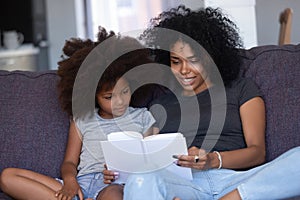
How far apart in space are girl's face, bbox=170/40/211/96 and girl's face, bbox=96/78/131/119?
7.0 inches

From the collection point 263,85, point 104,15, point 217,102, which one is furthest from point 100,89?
point 104,15

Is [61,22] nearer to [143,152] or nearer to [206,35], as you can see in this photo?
[206,35]

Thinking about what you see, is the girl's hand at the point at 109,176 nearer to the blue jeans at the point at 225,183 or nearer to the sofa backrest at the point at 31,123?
the blue jeans at the point at 225,183

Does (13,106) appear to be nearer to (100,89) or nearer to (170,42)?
(100,89)

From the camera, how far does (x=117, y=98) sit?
1.82 m

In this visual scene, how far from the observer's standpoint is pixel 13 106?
6.42ft

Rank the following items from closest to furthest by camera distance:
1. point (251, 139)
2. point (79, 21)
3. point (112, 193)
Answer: point (112, 193), point (251, 139), point (79, 21)

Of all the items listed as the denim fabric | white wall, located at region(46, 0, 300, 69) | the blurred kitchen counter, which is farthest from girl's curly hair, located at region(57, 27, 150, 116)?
the blurred kitchen counter

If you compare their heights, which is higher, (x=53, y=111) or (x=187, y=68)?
(x=187, y=68)

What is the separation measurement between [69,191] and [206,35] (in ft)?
2.32

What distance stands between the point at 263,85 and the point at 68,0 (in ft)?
9.65

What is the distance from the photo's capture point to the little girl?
68.8 inches

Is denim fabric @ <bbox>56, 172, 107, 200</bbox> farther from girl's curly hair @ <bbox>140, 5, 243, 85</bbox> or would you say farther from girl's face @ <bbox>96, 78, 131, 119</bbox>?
girl's curly hair @ <bbox>140, 5, 243, 85</bbox>

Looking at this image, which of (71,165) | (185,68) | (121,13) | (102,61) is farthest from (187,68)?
(121,13)
